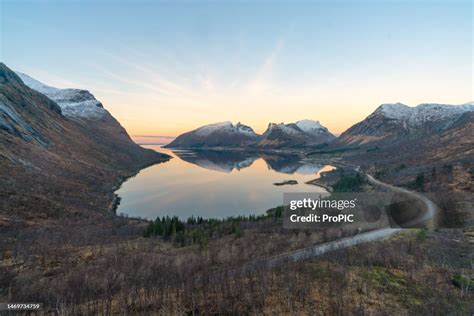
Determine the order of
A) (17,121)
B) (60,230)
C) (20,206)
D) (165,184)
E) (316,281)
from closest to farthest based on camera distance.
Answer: (316,281) → (60,230) → (20,206) → (17,121) → (165,184)

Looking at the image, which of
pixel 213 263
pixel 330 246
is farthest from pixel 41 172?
pixel 330 246

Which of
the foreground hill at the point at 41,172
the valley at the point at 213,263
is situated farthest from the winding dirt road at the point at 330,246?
the foreground hill at the point at 41,172

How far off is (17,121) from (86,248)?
8896 cm

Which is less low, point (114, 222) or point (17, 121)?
point (17, 121)

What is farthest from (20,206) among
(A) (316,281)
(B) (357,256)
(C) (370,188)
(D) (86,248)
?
(C) (370,188)

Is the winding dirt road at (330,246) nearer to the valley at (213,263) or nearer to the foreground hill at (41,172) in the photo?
the valley at (213,263)

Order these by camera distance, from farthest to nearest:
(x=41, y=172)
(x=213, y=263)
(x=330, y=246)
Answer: (x=41, y=172)
(x=330, y=246)
(x=213, y=263)

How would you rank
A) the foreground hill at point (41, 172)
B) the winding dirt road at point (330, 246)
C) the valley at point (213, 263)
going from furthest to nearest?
the foreground hill at point (41, 172) < the winding dirt road at point (330, 246) < the valley at point (213, 263)

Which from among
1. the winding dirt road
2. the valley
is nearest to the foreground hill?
the valley

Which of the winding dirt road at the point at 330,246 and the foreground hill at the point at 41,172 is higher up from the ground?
the foreground hill at the point at 41,172

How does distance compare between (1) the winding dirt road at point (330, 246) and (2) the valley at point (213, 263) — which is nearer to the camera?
(2) the valley at point (213, 263)

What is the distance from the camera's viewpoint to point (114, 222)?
47625 mm

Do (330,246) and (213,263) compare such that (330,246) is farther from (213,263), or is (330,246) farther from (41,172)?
(41,172)

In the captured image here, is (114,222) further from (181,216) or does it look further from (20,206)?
(181,216)
